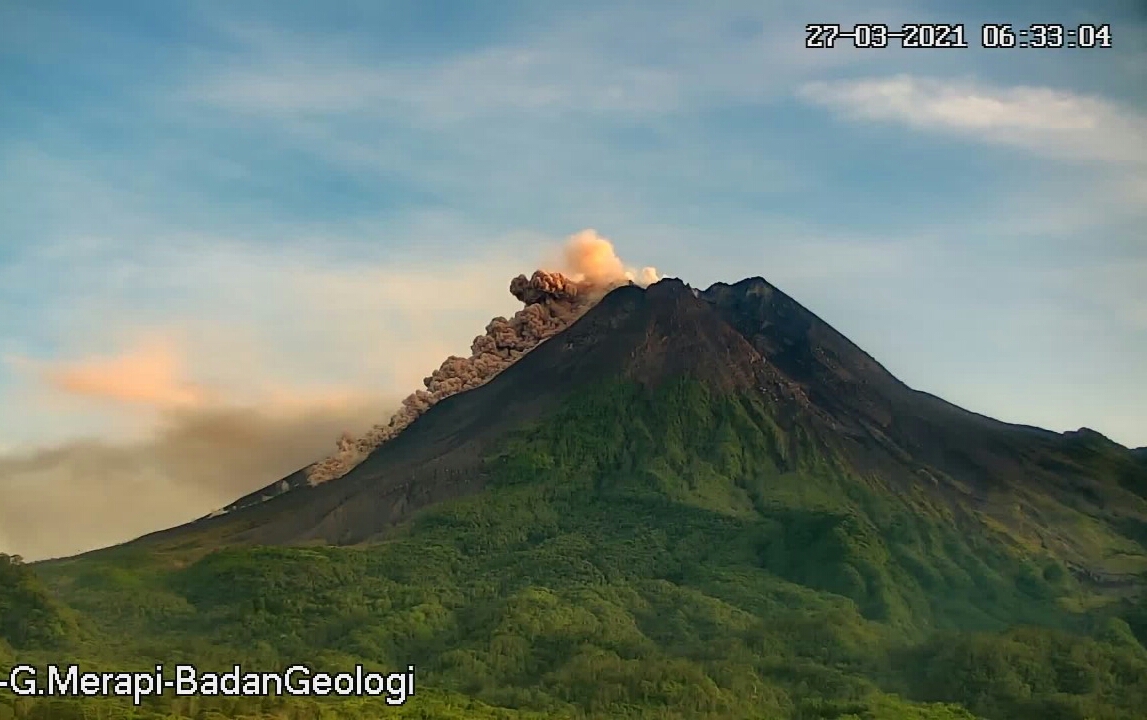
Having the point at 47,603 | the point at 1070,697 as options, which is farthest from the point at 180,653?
the point at 1070,697

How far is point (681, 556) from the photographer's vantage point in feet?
325

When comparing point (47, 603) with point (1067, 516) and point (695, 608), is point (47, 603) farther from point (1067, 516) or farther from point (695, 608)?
point (1067, 516)

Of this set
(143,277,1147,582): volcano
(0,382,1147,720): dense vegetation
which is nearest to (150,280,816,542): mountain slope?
(143,277,1147,582): volcano

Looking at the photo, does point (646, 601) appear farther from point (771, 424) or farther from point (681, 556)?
point (771, 424)

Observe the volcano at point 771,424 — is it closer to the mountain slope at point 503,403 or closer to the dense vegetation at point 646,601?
the mountain slope at point 503,403

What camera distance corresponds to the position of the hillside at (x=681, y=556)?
7525 cm

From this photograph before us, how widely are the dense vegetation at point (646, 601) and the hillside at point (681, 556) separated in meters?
0.22

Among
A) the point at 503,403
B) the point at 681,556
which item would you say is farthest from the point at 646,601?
the point at 503,403

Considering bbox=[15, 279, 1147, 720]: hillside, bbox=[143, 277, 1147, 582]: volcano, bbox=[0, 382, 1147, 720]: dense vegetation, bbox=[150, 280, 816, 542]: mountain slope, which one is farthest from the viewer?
bbox=[143, 277, 1147, 582]: volcano

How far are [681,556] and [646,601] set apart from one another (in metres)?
8.91

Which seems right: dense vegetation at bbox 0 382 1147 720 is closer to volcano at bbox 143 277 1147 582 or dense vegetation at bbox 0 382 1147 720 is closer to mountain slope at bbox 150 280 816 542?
volcano at bbox 143 277 1147 582

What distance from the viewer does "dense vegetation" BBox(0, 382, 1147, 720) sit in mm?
72312

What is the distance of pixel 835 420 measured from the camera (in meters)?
121

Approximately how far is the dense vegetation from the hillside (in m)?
0.22
